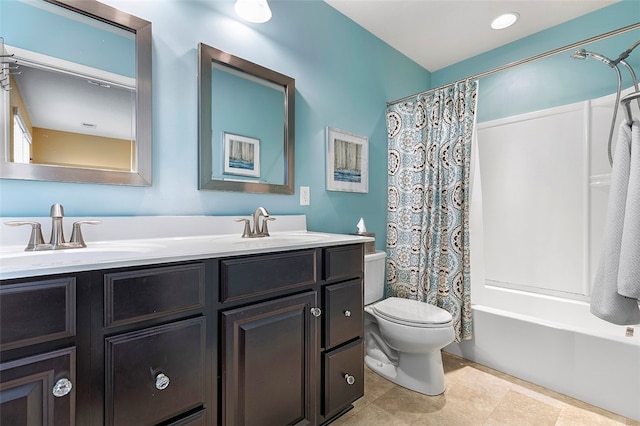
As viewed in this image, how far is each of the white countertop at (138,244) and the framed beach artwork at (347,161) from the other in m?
0.57

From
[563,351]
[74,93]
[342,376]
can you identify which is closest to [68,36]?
[74,93]

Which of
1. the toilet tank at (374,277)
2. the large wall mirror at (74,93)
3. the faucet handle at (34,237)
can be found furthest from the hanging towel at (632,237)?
the faucet handle at (34,237)

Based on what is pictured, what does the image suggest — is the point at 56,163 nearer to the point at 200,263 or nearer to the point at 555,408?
the point at 200,263

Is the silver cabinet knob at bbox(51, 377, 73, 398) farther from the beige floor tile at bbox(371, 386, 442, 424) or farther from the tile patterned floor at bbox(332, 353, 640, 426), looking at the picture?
the beige floor tile at bbox(371, 386, 442, 424)

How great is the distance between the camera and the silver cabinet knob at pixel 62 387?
66 centimetres

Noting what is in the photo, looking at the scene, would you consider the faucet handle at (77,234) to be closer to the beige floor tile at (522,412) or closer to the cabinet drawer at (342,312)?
the cabinet drawer at (342,312)

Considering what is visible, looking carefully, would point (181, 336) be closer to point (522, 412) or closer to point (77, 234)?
point (77, 234)

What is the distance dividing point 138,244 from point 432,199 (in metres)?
1.80

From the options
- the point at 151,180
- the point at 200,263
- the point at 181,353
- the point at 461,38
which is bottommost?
the point at 181,353

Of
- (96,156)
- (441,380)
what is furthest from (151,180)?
(441,380)

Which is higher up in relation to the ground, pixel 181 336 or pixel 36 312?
pixel 36 312

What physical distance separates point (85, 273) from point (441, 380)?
1.82 m

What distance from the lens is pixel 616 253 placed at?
95cm

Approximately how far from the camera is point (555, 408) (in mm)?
1521
